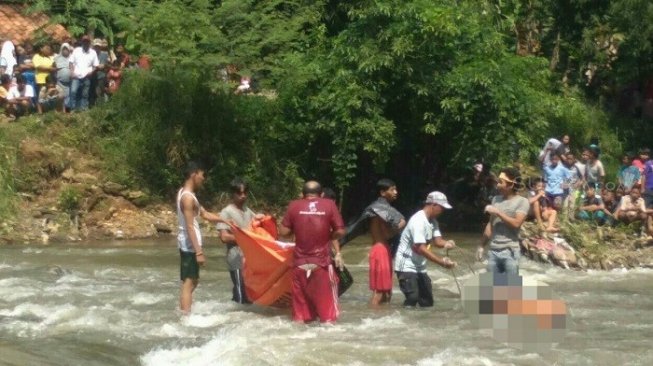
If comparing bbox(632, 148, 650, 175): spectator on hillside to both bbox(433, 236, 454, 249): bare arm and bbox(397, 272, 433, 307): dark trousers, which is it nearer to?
bbox(397, 272, 433, 307): dark trousers

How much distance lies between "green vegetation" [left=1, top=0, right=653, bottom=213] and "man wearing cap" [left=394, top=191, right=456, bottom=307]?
387 inches

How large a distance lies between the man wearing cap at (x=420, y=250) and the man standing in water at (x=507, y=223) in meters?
0.60

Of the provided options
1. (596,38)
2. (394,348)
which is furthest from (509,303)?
(596,38)

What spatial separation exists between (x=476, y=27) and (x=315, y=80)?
3212mm

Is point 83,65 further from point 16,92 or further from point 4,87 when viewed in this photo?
point 4,87

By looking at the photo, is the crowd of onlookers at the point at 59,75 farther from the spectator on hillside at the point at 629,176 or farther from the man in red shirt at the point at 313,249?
the man in red shirt at the point at 313,249

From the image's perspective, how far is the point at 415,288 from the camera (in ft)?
47.0

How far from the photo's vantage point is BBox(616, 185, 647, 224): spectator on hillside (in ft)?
72.7

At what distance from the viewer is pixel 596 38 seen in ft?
99.8

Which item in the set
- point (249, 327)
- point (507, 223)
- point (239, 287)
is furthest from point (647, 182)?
point (249, 327)

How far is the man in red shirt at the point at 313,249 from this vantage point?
1309 cm

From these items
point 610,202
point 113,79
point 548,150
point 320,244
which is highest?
point 113,79

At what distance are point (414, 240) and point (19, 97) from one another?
13284 millimetres

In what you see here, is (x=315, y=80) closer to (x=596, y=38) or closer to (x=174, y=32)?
(x=174, y=32)
